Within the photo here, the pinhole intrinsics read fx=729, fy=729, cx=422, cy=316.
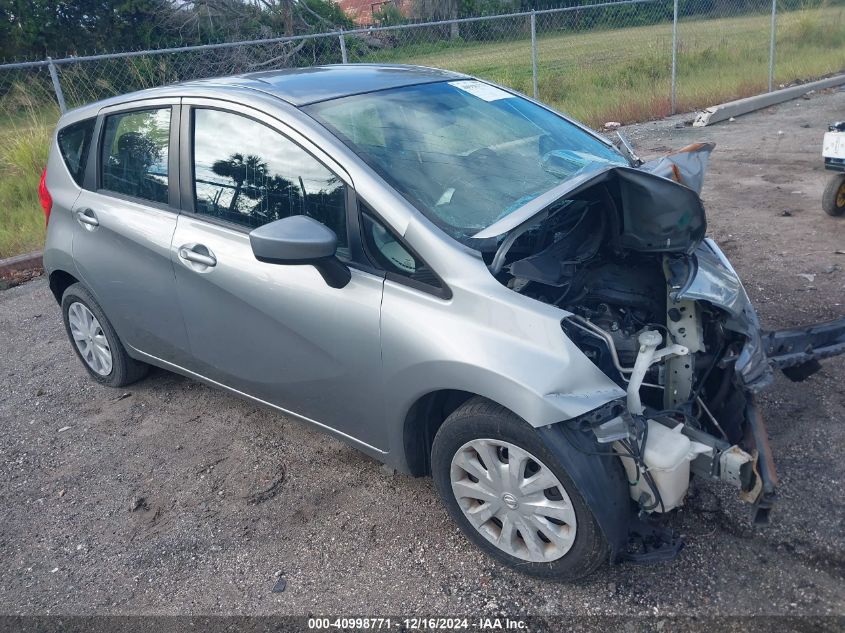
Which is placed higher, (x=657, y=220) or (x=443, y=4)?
(x=443, y=4)

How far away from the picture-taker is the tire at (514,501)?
2510 millimetres

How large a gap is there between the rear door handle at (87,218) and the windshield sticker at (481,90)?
2077 millimetres

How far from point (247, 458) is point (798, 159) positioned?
7.60m

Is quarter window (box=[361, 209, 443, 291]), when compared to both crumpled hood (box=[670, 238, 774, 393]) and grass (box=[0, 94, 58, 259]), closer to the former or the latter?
crumpled hood (box=[670, 238, 774, 393])

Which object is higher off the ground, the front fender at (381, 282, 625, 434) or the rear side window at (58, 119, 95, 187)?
the rear side window at (58, 119, 95, 187)

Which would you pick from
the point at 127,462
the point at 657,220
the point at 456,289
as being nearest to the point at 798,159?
the point at 657,220

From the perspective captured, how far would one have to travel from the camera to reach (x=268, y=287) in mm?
3143

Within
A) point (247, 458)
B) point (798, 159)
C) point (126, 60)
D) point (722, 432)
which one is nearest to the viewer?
point (722, 432)

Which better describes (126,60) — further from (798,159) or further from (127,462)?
(798,159)

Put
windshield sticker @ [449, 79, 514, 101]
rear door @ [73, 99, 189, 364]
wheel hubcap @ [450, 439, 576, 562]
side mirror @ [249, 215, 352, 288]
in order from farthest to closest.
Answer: windshield sticker @ [449, 79, 514, 101] → rear door @ [73, 99, 189, 364] → side mirror @ [249, 215, 352, 288] → wheel hubcap @ [450, 439, 576, 562]

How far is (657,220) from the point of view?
2930mm

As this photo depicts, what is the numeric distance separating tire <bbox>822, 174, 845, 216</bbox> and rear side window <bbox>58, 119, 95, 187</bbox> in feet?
18.9

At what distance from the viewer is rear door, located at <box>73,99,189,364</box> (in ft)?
11.9

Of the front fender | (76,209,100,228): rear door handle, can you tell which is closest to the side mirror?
the front fender
